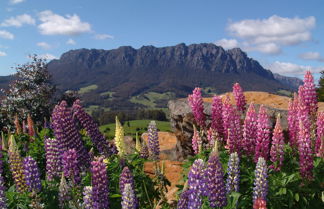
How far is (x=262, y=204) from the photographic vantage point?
3881 mm

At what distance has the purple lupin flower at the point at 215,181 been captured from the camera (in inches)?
204

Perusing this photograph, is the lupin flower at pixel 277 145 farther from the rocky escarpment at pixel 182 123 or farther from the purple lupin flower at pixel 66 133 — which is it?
the rocky escarpment at pixel 182 123

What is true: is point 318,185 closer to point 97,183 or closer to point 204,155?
point 204,155

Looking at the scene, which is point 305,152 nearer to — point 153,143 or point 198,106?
point 198,106

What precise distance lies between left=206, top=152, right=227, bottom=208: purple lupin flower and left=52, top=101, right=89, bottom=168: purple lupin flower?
3099mm

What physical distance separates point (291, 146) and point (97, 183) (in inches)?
229

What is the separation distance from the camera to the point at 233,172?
20.0 ft

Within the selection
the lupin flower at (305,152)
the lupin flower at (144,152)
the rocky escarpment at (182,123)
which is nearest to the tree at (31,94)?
the rocky escarpment at (182,123)

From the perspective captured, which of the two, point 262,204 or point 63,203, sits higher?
point 262,204

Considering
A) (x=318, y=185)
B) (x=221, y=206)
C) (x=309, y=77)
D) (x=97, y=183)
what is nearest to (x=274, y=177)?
(x=318, y=185)

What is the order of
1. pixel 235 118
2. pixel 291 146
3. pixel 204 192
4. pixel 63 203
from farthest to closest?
pixel 291 146 → pixel 235 118 → pixel 63 203 → pixel 204 192

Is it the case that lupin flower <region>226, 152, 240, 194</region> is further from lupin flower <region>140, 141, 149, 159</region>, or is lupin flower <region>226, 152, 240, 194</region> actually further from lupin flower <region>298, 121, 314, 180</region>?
lupin flower <region>140, 141, 149, 159</region>

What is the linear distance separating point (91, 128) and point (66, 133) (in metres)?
1.20

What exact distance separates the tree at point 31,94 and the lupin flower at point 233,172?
24510 mm
